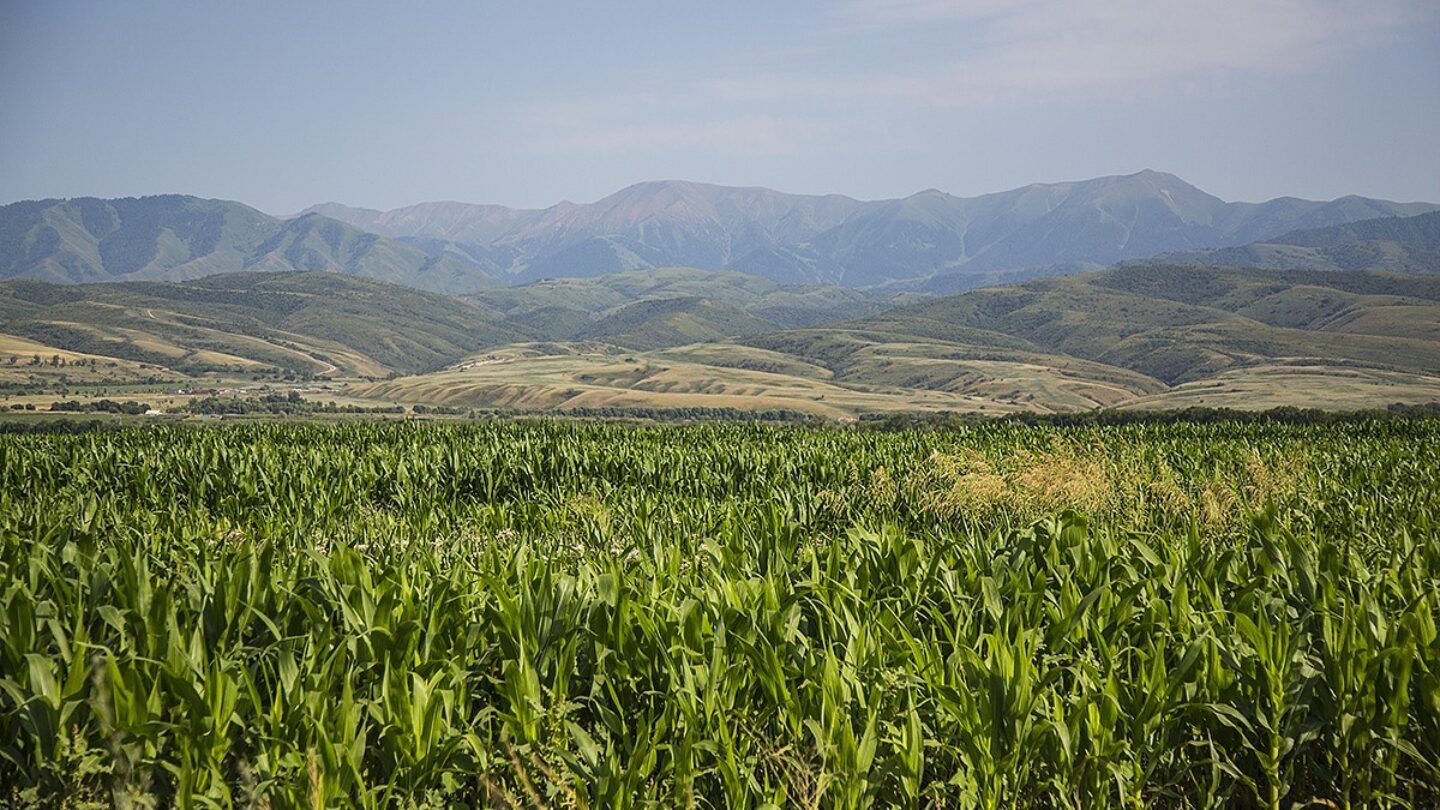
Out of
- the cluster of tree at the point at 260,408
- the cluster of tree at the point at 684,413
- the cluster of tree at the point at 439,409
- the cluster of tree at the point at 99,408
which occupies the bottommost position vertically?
the cluster of tree at the point at 439,409

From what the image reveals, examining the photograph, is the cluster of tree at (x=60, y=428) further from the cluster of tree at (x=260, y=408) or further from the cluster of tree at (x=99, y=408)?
the cluster of tree at (x=260, y=408)

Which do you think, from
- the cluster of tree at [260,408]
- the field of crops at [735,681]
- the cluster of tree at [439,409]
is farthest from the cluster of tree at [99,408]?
the field of crops at [735,681]

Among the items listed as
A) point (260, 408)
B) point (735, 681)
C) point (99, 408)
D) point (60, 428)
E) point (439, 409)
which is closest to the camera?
point (735, 681)

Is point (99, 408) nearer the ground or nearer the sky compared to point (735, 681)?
nearer the ground

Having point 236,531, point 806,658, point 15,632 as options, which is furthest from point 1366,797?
point 236,531

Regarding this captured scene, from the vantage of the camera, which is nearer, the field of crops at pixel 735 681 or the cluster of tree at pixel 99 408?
the field of crops at pixel 735 681

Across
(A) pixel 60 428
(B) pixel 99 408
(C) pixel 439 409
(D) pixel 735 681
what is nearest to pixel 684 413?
(C) pixel 439 409

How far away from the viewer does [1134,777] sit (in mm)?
4227

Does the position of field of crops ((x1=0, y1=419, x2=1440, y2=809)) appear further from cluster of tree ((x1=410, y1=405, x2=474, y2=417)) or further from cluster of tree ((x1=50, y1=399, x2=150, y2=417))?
cluster of tree ((x1=410, y1=405, x2=474, y2=417))

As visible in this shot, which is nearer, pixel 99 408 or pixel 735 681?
pixel 735 681

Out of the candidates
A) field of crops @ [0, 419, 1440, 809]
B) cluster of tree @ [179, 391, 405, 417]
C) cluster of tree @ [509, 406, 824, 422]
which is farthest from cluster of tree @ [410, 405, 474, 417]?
field of crops @ [0, 419, 1440, 809]

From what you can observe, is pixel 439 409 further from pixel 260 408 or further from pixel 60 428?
pixel 60 428

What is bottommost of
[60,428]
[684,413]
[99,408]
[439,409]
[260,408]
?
[439,409]

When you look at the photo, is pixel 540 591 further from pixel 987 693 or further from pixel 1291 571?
pixel 1291 571
